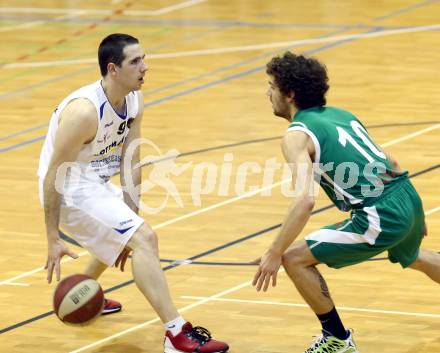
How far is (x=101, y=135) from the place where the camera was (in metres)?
7.26

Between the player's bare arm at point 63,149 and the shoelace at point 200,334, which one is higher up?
the player's bare arm at point 63,149

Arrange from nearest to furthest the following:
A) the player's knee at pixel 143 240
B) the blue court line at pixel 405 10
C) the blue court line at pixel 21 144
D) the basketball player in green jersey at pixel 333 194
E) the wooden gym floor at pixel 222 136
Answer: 1. the basketball player in green jersey at pixel 333 194
2. the player's knee at pixel 143 240
3. the wooden gym floor at pixel 222 136
4. the blue court line at pixel 21 144
5. the blue court line at pixel 405 10

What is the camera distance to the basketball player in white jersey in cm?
698

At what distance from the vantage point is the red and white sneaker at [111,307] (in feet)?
25.5

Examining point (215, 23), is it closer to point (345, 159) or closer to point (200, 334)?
point (200, 334)

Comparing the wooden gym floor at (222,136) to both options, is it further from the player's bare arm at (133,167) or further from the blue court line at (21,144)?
the player's bare arm at (133,167)

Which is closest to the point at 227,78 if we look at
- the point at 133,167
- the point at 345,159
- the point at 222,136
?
the point at 222,136

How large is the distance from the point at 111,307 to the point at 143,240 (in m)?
0.93

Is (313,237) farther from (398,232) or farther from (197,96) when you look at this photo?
(197,96)

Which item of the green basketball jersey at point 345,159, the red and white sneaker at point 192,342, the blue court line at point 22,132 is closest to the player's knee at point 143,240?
the red and white sneaker at point 192,342

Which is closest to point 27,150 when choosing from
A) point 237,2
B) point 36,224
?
point 36,224

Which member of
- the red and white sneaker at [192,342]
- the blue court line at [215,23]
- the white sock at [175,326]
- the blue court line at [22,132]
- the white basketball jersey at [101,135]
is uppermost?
the white basketball jersey at [101,135]

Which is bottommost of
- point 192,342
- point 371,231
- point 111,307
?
point 111,307

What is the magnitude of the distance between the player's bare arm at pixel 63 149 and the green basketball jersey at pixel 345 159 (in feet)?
4.19
